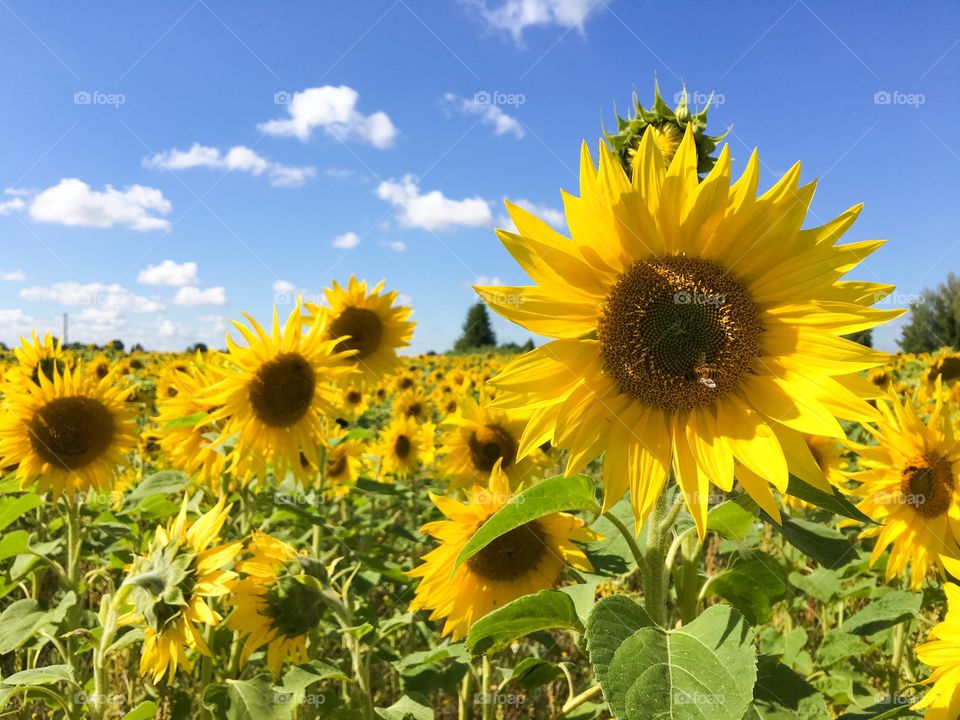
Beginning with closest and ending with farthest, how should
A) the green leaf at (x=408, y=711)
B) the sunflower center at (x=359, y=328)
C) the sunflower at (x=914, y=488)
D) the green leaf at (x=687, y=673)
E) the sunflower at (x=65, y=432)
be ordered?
the green leaf at (x=687, y=673) → the green leaf at (x=408, y=711) → the sunflower at (x=914, y=488) → the sunflower at (x=65, y=432) → the sunflower center at (x=359, y=328)

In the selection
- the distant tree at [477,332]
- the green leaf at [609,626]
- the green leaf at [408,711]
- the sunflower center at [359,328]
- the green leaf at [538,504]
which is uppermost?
the distant tree at [477,332]

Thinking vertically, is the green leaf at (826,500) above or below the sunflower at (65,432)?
below

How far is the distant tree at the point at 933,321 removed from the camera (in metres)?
35.2

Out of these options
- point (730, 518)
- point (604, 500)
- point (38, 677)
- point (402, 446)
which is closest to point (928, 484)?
point (730, 518)

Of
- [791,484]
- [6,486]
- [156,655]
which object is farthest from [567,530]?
[6,486]

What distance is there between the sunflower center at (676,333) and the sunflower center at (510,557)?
3.70 feet

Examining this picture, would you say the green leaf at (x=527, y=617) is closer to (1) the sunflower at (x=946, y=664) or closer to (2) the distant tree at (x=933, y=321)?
(1) the sunflower at (x=946, y=664)

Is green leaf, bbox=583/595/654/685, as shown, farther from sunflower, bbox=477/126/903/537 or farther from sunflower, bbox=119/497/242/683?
sunflower, bbox=119/497/242/683

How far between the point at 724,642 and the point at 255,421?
3192mm

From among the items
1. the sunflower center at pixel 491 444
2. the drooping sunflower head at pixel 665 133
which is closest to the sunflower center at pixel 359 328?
the sunflower center at pixel 491 444

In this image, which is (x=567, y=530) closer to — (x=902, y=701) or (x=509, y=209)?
(x=902, y=701)

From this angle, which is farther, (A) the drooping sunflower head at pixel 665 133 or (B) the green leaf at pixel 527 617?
(A) the drooping sunflower head at pixel 665 133

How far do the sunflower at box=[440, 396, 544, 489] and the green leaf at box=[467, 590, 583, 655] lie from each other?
10.3 ft

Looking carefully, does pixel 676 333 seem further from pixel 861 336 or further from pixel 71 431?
pixel 861 336
